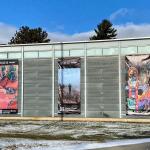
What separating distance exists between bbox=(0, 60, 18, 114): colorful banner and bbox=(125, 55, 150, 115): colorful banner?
1030 cm

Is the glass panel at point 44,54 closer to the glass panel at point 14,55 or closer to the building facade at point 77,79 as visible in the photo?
the building facade at point 77,79

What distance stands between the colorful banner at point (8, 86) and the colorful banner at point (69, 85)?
13.9 feet

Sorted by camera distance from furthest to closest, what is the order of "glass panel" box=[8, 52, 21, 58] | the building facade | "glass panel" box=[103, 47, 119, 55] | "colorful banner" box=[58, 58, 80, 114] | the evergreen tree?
1. the evergreen tree
2. "glass panel" box=[8, 52, 21, 58]
3. "colorful banner" box=[58, 58, 80, 114]
4. "glass panel" box=[103, 47, 119, 55]
5. the building facade

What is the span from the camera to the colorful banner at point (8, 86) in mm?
43188

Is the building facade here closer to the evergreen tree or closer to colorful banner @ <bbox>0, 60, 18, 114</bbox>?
colorful banner @ <bbox>0, 60, 18, 114</bbox>

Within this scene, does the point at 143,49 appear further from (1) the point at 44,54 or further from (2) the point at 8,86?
(2) the point at 8,86

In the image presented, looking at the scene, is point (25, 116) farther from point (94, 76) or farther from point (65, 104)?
point (94, 76)

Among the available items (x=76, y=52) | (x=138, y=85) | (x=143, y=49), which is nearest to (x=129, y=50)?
(x=143, y=49)

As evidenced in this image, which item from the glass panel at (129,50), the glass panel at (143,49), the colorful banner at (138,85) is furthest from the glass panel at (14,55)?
the glass panel at (143,49)

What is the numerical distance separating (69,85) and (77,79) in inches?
36.7

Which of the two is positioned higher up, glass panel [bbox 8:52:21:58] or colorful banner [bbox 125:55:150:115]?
glass panel [bbox 8:52:21:58]

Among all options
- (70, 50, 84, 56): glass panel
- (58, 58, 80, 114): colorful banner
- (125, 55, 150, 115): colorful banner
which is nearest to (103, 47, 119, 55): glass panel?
(125, 55, 150, 115): colorful banner

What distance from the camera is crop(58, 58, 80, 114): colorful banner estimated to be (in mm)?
41281

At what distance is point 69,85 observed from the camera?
137 feet
